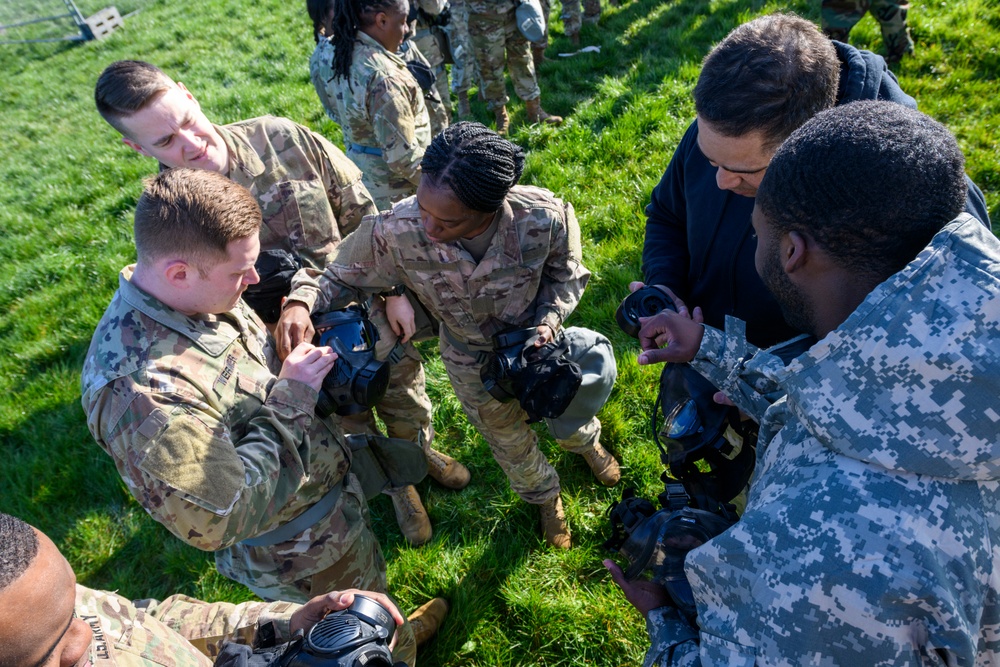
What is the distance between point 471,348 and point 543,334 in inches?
17.0

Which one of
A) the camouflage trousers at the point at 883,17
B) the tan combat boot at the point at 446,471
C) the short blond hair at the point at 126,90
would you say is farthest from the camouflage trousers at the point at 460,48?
the tan combat boot at the point at 446,471

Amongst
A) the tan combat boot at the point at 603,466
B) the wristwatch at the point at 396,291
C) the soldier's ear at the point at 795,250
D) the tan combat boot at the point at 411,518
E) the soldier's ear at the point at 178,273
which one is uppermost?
the soldier's ear at the point at 795,250

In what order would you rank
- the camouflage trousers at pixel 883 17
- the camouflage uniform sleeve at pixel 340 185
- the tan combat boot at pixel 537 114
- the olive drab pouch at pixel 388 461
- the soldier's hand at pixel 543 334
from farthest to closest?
the tan combat boot at pixel 537 114
the camouflage trousers at pixel 883 17
the camouflage uniform sleeve at pixel 340 185
the olive drab pouch at pixel 388 461
the soldier's hand at pixel 543 334

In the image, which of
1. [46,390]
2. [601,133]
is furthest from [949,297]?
[46,390]

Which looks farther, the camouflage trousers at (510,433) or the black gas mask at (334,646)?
the camouflage trousers at (510,433)

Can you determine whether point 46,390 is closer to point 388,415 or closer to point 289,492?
point 388,415

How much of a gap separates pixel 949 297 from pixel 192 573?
3.75m

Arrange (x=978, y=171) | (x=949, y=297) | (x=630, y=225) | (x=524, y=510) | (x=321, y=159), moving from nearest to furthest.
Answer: (x=949, y=297) < (x=321, y=159) < (x=524, y=510) < (x=978, y=171) < (x=630, y=225)

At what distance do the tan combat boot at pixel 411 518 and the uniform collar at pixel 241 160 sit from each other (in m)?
1.82

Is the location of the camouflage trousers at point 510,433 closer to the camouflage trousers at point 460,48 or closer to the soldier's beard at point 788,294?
the soldier's beard at point 788,294

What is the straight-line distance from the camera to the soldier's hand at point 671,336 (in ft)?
7.53

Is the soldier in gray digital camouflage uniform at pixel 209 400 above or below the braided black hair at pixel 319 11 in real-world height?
below

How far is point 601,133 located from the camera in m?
5.89

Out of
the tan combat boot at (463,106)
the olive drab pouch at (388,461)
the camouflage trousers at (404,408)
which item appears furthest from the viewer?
the tan combat boot at (463,106)
